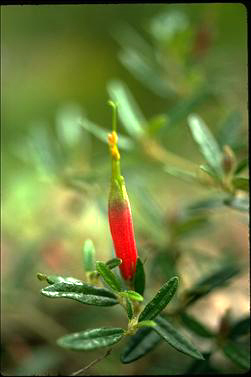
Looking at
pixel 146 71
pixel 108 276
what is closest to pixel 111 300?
pixel 108 276

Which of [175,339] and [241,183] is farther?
[241,183]

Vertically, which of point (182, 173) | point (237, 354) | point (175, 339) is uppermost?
point (182, 173)

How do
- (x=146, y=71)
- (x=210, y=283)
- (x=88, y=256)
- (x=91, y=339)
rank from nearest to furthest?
(x=91, y=339), (x=88, y=256), (x=210, y=283), (x=146, y=71)

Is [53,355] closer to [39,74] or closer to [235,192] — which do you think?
[235,192]

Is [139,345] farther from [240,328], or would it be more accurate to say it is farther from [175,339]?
[240,328]

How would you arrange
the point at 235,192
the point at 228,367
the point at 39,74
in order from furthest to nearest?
the point at 39,74 < the point at 228,367 < the point at 235,192

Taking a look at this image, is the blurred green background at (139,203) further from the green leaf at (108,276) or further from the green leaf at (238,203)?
the green leaf at (108,276)

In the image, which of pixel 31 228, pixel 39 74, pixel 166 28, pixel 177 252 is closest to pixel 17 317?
pixel 31 228

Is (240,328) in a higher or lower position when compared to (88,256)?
lower

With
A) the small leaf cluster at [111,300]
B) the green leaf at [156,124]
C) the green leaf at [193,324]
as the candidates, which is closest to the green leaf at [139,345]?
the small leaf cluster at [111,300]
